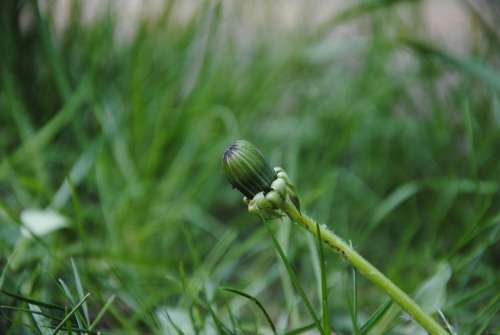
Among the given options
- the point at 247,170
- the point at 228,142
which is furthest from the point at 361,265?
the point at 228,142

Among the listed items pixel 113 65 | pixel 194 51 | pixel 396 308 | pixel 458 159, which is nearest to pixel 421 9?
pixel 458 159

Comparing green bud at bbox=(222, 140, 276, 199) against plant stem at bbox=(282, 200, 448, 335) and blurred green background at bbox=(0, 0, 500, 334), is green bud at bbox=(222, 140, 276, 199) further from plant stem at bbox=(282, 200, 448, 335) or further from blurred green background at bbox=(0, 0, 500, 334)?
blurred green background at bbox=(0, 0, 500, 334)

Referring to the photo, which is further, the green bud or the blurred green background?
the blurred green background

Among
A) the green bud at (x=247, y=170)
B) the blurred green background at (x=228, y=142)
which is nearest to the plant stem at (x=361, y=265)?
the green bud at (x=247, y=170)

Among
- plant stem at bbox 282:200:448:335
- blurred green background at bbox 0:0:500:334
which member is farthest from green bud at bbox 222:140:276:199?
blurred green background at bbox 0:0:500:334

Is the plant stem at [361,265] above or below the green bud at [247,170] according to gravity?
below

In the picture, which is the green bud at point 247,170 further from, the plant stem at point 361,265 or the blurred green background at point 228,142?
the blurred green background at point 228,142

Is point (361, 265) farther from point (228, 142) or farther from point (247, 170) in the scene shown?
point (228, 142)
